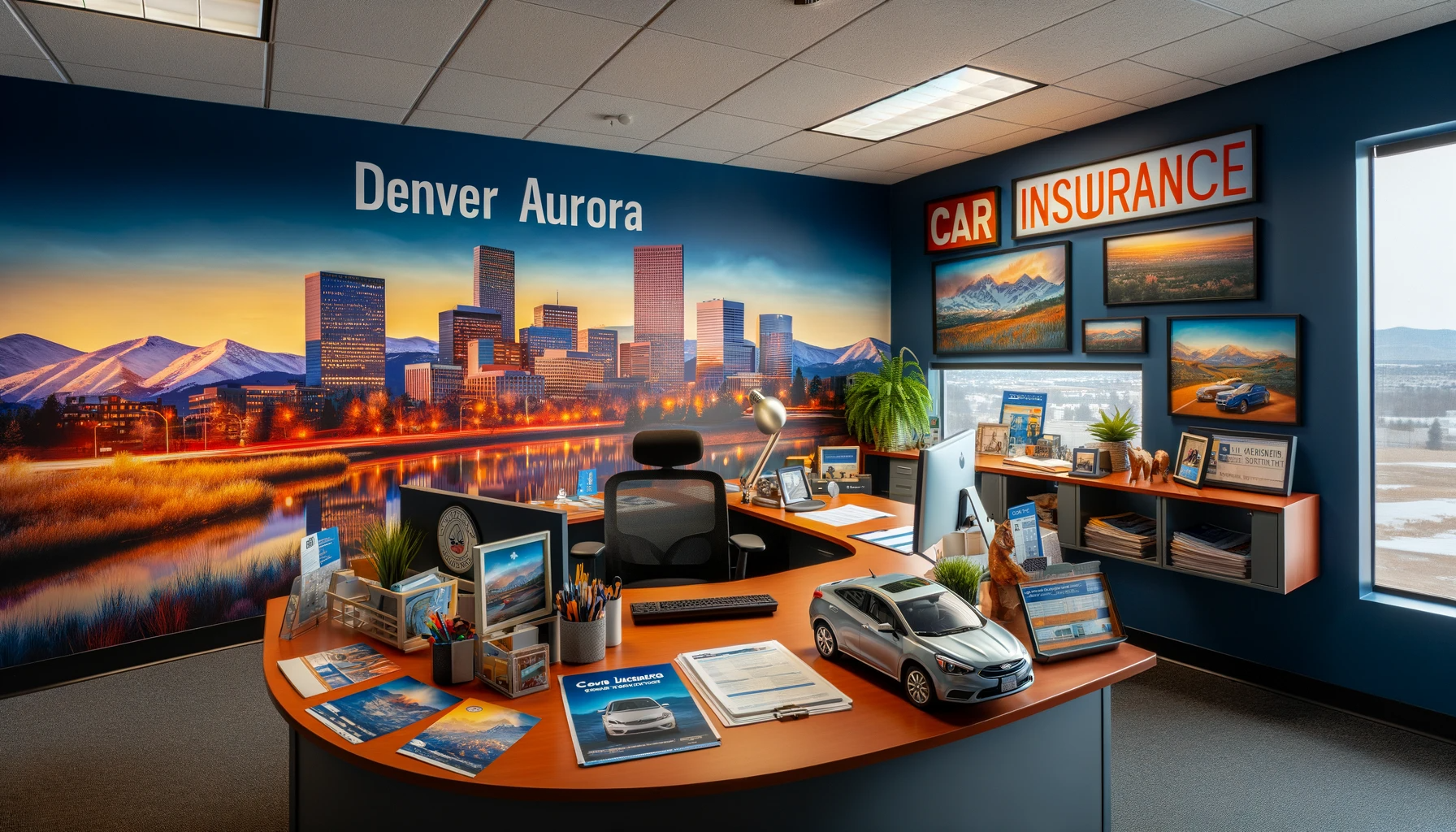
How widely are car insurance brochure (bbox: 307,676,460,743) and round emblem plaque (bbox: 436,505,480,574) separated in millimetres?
428

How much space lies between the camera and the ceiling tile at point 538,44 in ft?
9.32

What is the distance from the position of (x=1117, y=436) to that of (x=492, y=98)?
359cm

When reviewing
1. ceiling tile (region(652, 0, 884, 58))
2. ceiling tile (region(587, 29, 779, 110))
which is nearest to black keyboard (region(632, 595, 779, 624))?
ceiling tile (region(652, 0, 884, 58))

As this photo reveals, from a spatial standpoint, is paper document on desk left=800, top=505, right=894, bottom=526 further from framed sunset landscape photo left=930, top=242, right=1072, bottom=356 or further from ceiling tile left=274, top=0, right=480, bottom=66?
ceiling tile left=274, top=0, right=480, bottom=66

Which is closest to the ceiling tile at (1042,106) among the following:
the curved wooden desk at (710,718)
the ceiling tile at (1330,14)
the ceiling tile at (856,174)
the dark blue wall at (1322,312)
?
the dark blue wall at (1322,312)

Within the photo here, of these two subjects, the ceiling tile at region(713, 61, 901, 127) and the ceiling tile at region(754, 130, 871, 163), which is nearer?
the ceiling tile at region(713, 61, 901, 127)

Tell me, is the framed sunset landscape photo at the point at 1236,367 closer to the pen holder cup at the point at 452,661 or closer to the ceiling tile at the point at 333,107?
the pen holder cup at the point at 452,661

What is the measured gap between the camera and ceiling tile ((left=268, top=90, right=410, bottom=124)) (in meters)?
3.71

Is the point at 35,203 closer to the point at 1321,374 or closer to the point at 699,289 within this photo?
the point at 699,289

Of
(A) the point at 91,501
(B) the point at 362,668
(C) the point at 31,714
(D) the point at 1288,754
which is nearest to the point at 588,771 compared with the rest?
(B) the point at 362,668

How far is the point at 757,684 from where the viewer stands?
1724mm

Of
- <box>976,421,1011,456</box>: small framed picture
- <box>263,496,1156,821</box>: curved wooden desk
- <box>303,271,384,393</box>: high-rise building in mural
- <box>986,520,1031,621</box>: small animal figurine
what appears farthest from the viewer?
<box>976,421,1011,456</box>: small framed picture

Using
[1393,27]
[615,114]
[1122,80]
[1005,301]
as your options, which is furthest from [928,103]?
[1393,27]

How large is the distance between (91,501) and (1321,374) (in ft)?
18.2
